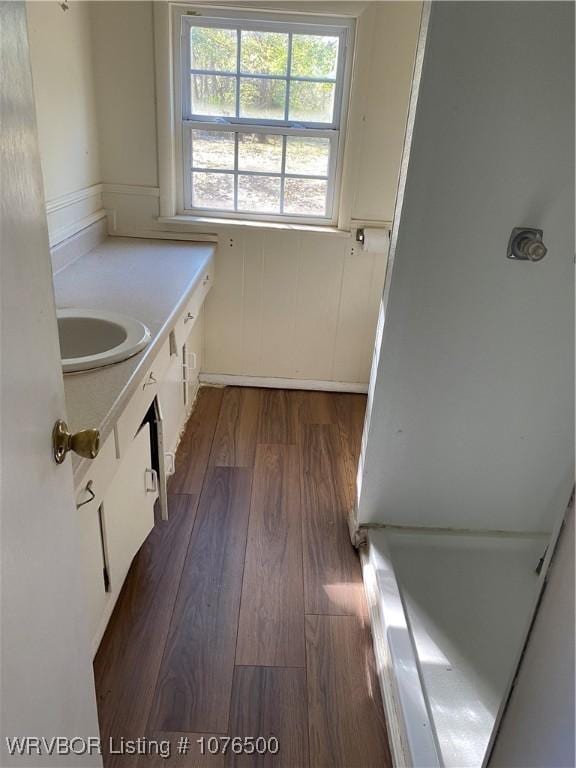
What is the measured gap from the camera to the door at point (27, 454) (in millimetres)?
599

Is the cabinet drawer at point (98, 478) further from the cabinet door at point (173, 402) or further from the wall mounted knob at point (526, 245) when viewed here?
the wall mounted knob at point (526, 245)

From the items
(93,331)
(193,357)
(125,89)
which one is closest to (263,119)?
(125,89)

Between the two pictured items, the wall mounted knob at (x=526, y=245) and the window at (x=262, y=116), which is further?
the window at (x=262, y=116)

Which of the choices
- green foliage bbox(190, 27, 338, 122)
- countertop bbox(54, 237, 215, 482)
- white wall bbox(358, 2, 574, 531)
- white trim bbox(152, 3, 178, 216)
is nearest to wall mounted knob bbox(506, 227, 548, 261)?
white wall bbox(358, 2, 574, 531)

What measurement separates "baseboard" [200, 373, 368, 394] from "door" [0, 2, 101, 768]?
2.27 meters

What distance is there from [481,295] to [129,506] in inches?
47.7

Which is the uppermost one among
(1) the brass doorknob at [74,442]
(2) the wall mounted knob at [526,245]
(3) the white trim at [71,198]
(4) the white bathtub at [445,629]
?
(2) the wall mounted knob at [526,245]

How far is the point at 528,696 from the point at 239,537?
141 cm

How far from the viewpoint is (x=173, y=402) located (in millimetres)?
2256

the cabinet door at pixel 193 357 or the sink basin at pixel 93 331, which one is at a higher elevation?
the sink basin at pixel 93 331

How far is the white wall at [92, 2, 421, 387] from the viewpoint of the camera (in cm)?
238

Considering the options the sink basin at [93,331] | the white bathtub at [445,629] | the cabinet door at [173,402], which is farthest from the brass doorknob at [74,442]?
the cabinet door at [173,402]

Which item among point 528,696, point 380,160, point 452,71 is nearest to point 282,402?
point 380,160

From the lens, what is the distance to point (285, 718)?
1.40 meters
